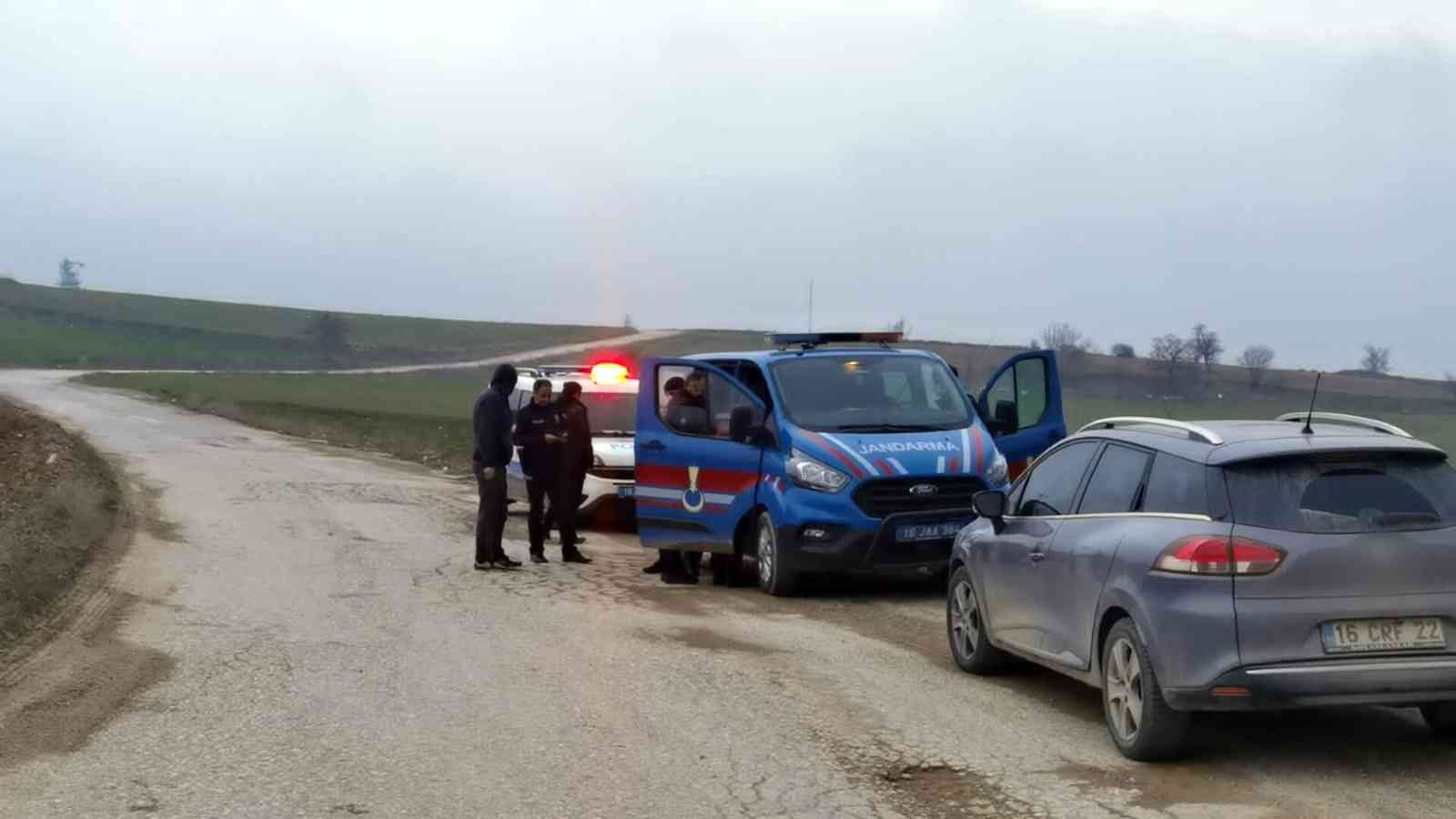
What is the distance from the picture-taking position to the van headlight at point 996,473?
13.7 metres

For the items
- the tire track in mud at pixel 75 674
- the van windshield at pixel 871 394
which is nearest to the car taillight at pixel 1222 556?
the tire track in mud at pixel 75 674

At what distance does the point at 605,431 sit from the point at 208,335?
11718 centimetres

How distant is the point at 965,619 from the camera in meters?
9.95

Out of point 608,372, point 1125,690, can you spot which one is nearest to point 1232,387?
point 608,372

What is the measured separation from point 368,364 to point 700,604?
110621 millimetres

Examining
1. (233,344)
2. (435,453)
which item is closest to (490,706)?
(435,453)

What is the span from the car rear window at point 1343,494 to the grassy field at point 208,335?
101 meters

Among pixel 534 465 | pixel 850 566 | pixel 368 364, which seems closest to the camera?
pixel 850 566

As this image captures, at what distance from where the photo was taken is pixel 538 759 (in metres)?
7.55

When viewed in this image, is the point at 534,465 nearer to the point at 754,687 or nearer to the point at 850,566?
the point at 850,566

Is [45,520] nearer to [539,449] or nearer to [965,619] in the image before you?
[539,449]

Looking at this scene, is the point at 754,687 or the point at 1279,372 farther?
the point at 1279,372

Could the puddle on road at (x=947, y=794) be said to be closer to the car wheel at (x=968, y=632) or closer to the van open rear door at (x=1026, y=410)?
the car wheel at (x=968, y=632)

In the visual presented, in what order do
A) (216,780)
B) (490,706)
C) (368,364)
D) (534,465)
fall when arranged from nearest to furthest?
(216,780) → (490,706) → (534,465) → (368,364)
